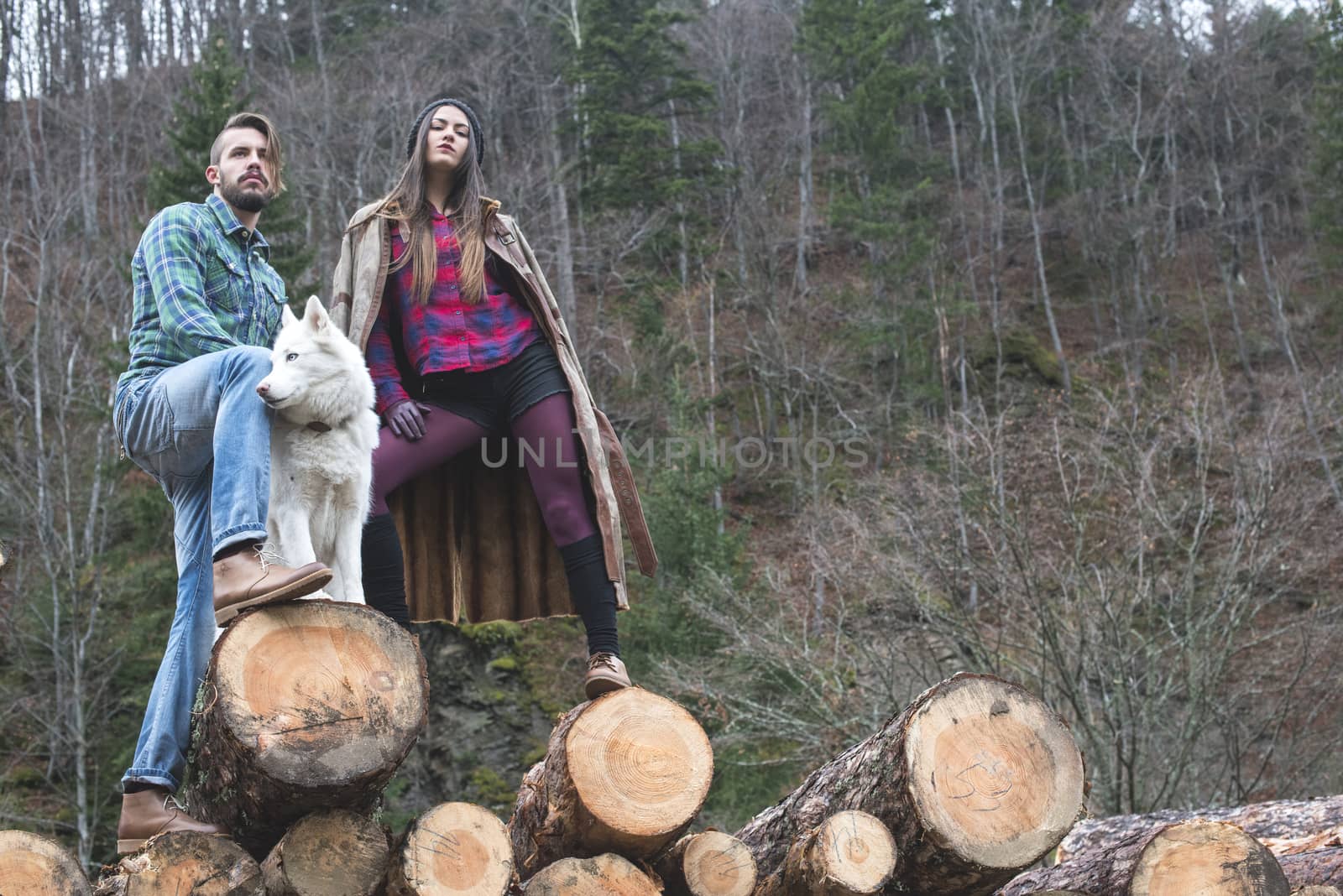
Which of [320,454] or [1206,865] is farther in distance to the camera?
[320,454]

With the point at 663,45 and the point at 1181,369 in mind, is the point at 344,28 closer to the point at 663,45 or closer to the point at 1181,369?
the point at 663,45

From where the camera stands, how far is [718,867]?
129 inches

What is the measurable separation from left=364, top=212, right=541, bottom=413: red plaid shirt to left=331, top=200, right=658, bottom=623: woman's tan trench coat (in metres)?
0.10

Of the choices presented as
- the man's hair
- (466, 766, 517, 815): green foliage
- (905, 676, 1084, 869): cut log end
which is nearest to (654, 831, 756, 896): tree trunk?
(905, 676, 1084, 869): cut log end

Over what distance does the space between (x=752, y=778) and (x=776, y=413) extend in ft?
45.1

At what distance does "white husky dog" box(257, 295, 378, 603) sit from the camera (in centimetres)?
350

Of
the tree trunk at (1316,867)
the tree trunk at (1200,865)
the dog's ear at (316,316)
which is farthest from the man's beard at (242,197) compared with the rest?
the tree trunk at (1316,867)

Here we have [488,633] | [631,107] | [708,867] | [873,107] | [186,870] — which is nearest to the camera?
[186,870]

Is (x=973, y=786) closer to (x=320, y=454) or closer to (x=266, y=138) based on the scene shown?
(x=320, y=454)

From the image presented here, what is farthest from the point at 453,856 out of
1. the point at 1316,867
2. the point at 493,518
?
the point at 1316,867

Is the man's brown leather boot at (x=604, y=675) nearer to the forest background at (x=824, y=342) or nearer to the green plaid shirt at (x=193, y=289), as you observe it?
the green plaid shirt at (x=193, y=289)

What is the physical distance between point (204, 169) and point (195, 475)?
43.9 ft

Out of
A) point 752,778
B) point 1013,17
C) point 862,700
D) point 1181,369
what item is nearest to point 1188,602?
point 862,700

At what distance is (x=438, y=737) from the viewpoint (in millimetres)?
16109
